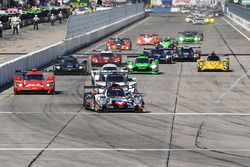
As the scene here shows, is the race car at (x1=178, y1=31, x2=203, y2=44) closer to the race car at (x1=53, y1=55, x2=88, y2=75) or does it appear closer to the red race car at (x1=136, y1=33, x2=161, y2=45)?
the red race car at (x1=136, y1=33, x2=161, y2=45)

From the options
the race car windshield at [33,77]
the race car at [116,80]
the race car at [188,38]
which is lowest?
the race car at [188,38]

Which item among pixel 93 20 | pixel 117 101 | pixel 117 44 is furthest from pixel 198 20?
pixel 117 101

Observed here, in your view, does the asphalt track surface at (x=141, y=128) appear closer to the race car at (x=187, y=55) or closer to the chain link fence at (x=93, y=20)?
the race car at (x=187, y=55)

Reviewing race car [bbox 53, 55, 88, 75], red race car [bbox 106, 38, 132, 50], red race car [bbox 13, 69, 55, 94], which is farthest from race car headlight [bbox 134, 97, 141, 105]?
red race car [bbox 106, 38, 132, 50]

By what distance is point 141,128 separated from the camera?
107 feet

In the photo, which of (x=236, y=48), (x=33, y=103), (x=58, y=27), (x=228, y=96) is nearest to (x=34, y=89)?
(x=33, y=103)

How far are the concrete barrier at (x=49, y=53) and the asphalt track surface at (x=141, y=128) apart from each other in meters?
3.01

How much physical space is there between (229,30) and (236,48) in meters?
38.6

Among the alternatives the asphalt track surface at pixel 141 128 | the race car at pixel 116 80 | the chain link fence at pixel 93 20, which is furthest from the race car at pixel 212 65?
the chain link fence at pixel 93 20

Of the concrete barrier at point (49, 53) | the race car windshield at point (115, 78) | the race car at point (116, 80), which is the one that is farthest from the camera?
the concrete barrier at point (49, 53)

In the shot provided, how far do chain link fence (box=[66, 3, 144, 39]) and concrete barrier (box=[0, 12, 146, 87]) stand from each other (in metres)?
0.67

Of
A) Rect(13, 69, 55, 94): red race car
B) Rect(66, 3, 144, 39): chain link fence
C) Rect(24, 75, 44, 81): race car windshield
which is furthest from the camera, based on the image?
Rect(66, 3, 144, 39): chain link fence

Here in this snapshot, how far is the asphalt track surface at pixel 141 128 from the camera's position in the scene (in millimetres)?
25828

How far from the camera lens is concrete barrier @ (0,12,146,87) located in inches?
1996
